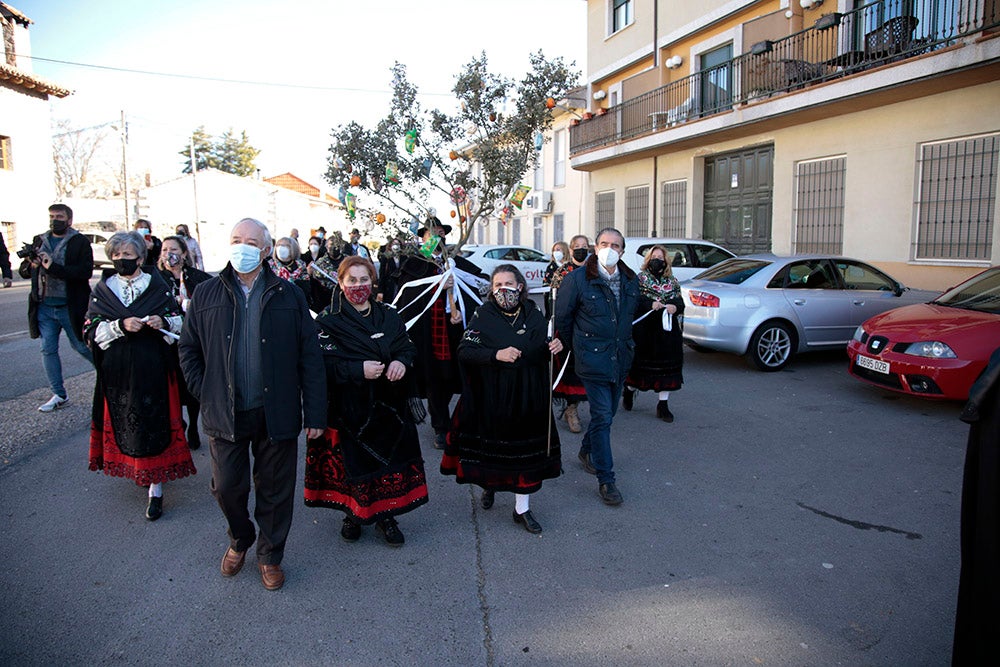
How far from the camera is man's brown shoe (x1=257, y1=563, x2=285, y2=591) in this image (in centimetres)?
347

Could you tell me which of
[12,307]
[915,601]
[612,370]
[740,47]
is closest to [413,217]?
[612,370]

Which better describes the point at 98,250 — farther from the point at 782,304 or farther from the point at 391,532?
the point at 391,532

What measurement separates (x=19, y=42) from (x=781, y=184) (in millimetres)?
32067

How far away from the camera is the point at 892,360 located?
22.1 feet

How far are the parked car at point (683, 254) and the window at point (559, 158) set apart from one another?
1341 centimetres

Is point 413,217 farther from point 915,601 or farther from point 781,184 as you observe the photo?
point 781,184

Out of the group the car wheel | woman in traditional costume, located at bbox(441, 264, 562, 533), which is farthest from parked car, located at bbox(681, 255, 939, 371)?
woman in traditional costume, located at bbox(441, 264, 562, 533)

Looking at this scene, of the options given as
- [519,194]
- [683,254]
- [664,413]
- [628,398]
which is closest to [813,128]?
[683,254]

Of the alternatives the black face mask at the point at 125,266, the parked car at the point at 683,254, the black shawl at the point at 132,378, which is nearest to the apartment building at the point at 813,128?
the parked car at the point at 683,254

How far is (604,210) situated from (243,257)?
19554mm

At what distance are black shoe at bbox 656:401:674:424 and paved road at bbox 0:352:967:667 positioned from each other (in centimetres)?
102

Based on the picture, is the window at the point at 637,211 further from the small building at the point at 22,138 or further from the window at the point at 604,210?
the small building at the point at 22,138

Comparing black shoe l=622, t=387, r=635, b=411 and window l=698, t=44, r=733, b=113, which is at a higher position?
window l=698, t=44, r=733, b=113

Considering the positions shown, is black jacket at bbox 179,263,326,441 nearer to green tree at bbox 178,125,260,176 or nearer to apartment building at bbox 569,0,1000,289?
apartment building at bbox 569,0,1000,289
